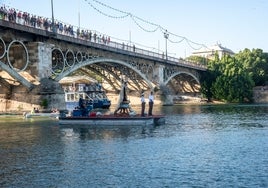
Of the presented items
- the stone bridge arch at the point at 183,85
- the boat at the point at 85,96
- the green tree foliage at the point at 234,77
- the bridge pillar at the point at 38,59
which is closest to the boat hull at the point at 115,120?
the bridge pillar at the point at 38,59

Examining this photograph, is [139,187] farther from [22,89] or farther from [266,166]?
[22,89]

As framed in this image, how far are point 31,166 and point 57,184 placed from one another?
398cm

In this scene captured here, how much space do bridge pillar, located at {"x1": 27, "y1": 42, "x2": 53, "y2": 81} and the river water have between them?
21.1 metres

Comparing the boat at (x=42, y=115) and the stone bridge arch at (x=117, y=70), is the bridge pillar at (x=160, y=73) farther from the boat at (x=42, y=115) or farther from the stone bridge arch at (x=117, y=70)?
the boat at (x=42, y=115)

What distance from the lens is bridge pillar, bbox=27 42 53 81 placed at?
55219 millimetres

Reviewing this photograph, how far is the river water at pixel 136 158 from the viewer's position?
17.7 m

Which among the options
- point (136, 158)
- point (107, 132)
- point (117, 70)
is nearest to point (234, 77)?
point (117, 70)

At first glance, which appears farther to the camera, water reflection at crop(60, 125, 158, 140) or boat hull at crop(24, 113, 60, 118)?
boat hull at crop(24, 113, 60, 118)

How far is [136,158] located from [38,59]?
3605 cm

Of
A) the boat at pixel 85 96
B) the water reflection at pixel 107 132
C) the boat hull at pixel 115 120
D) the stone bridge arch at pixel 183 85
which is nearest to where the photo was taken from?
the water reflection at pixel 107 132

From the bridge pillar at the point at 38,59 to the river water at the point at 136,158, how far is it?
21.1 m

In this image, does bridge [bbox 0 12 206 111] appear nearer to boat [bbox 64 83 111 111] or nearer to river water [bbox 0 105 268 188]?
boat [bbox 64 83 111 111]

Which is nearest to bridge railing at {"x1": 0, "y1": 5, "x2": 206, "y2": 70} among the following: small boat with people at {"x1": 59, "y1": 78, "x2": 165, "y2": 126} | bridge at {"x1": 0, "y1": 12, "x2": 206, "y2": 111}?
bridge at {"x1": 0, "y1": 12, "x2": 206, "y2": 111}

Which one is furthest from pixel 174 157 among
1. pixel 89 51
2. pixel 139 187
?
pixel 89 51
